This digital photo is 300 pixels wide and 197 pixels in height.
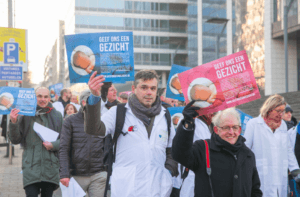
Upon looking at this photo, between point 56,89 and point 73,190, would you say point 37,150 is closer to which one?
point 73,190

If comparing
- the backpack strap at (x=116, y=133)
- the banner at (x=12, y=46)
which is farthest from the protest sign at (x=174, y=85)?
the banner at (x=12, y=46)

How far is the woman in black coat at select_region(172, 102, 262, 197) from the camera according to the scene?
309cm

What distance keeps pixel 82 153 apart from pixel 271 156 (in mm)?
2292

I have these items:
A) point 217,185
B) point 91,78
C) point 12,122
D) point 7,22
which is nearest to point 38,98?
point 12,122

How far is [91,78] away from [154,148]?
0.81m

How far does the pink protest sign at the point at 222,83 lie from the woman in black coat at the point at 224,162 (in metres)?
0.17

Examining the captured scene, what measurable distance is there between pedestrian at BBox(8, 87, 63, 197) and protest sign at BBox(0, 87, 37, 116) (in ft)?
0.26

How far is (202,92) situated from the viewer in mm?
3088

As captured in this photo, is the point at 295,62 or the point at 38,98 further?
the point at 295,62

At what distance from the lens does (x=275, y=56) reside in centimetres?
3219

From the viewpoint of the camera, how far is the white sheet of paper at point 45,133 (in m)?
5.23

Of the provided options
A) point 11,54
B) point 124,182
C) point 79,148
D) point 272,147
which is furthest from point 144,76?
point 11,54

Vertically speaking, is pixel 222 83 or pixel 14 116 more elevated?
pixel 222 83

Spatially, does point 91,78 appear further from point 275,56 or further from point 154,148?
point 275,56
